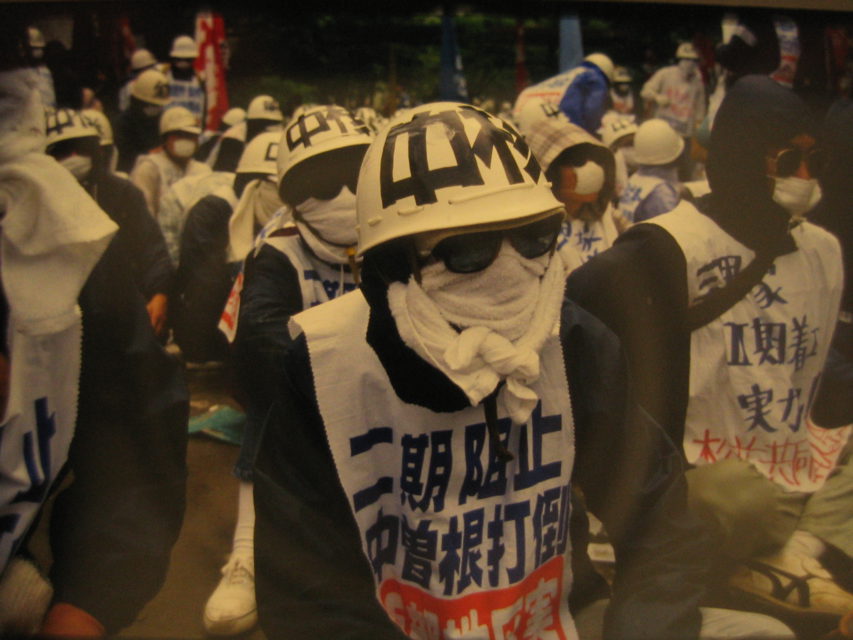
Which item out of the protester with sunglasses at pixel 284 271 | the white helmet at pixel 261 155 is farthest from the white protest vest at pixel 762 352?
the white helmet at pixel 261 155

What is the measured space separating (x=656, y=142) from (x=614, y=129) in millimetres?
122

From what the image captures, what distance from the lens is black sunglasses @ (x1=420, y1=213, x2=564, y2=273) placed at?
128 cm

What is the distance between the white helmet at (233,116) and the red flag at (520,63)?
0.61 meters

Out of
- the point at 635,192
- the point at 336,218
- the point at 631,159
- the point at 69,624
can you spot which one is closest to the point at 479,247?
the point at 336,218

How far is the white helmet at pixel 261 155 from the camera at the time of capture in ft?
5.86

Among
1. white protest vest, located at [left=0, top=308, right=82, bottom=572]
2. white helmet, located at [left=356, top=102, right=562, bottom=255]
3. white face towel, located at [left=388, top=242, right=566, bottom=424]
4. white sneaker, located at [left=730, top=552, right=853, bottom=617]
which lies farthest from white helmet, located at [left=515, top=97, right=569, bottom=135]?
white sneaker, located at [left=730, top=552, right=853, bottom=617]

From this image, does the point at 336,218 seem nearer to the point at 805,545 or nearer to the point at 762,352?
the point at 762,352

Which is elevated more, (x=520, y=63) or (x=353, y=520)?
(x=520, y=63)

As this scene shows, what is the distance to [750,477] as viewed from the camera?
190cm

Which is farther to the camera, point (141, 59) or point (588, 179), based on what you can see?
point (588, 179)

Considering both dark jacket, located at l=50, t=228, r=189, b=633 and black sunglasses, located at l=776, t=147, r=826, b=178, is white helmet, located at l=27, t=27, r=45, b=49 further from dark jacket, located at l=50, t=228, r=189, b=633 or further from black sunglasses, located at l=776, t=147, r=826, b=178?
black sunglasses, located at l=776, t=147, r=826, b=178

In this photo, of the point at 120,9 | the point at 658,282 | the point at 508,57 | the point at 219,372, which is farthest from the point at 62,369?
the point at 658,282

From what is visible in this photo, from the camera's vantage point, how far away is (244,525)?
1.63 m

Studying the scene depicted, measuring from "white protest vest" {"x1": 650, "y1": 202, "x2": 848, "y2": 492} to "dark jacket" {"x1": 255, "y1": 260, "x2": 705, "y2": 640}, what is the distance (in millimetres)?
334
